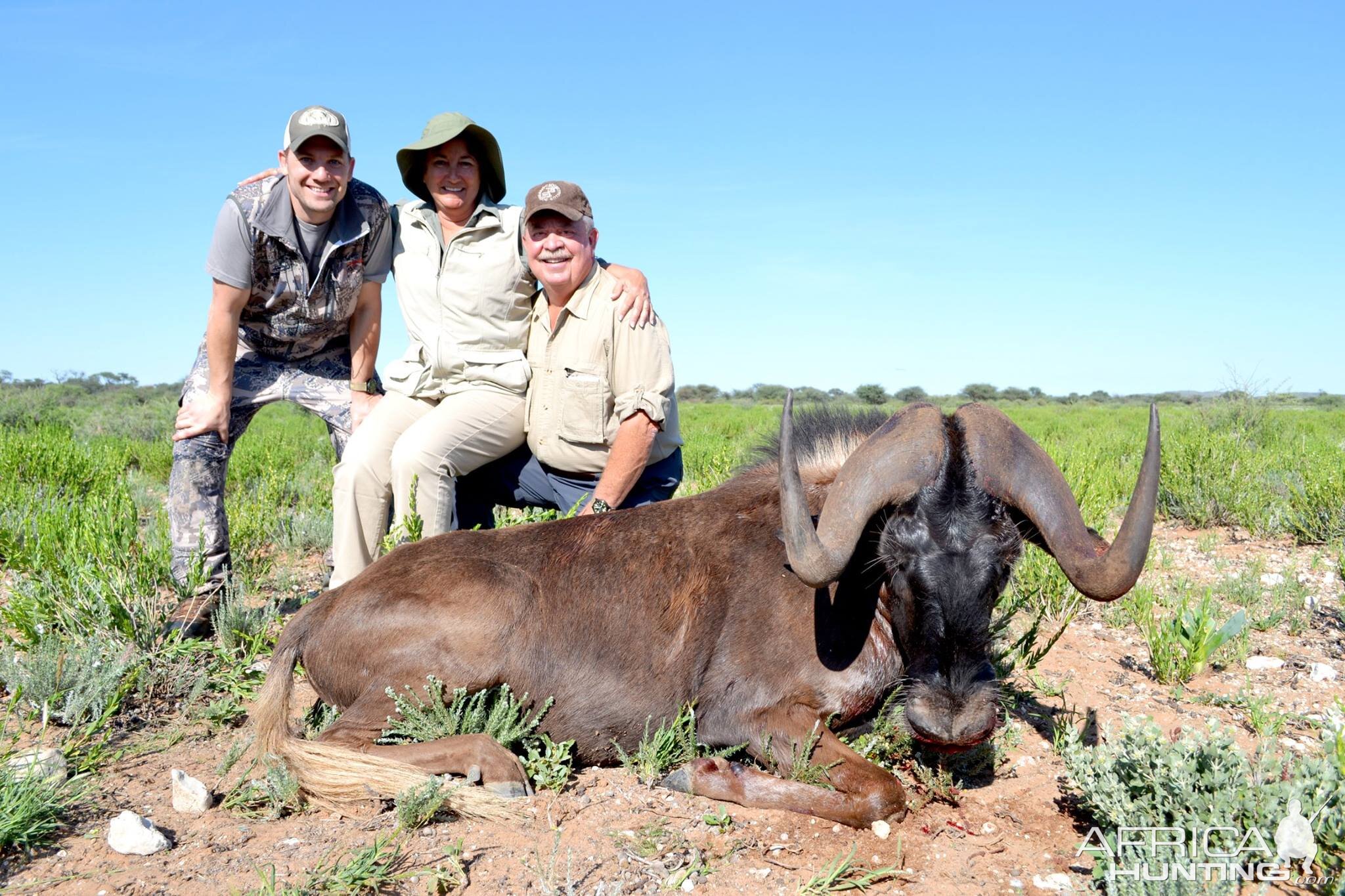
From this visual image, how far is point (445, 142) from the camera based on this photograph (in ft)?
18.8

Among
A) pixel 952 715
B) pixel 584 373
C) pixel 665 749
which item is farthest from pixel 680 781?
pixel 584 373

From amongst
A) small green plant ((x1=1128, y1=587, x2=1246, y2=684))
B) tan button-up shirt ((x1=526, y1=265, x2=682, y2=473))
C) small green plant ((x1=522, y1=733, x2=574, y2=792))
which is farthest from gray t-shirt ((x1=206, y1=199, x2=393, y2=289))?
small green plant ((x1=1128, y1=587, x2=1246, y2=684))

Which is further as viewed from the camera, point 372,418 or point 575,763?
point 372,418

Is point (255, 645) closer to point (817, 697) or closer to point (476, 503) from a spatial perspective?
point (476, 503)

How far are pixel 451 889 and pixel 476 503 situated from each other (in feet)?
12.1

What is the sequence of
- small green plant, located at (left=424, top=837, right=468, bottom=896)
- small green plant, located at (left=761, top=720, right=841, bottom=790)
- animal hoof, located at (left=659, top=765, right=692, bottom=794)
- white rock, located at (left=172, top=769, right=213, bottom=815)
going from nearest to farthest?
1. small green plant, located at (left=424, top=837, right=468, bottom=896)
2. white rock, located at (left=172, top=769, right=213, bottom=815)
3. small green plant, located at (left=761, top=720, right=841, bottom=790)
4. animal hoof, located at (left=659, top=765, right=692, bottom=794)

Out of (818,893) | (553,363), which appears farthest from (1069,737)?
(553,363)

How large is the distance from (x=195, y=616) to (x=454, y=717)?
2532 millimetres

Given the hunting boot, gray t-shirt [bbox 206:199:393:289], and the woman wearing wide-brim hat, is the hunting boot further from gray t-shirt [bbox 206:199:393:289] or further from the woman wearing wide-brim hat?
gray t-shirt [bbox 206:199:393:289]

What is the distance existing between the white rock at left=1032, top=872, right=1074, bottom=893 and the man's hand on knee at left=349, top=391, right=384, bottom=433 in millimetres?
4949

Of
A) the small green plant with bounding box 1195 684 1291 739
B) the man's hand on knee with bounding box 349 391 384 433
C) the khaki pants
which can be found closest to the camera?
the small green plant with bounding box 1195 684 1291 739

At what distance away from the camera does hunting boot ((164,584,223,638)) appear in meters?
5.44

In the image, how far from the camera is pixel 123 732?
14.3ft

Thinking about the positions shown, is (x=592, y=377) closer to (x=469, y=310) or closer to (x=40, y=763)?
(x=469, y=310)
